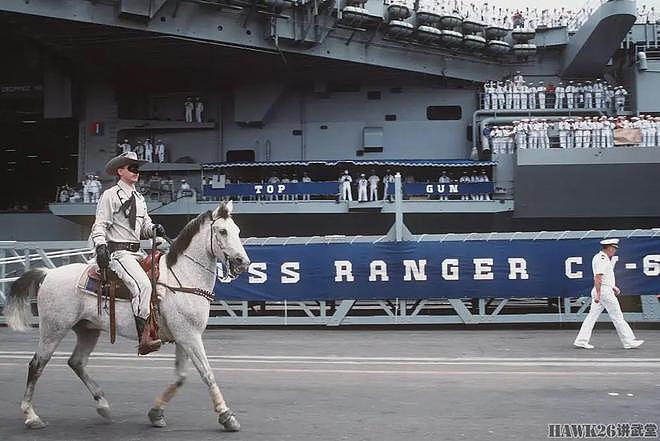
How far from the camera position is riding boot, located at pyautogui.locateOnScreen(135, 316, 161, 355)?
6.98m

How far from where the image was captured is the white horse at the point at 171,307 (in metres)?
6.99

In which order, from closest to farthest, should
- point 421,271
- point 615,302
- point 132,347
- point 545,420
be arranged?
point 545,420
point 615,302
point 132,347
point 421,271

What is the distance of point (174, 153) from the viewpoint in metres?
37.1

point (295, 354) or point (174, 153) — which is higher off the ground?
point (174, 153)

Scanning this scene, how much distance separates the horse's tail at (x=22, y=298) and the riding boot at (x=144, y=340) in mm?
1466

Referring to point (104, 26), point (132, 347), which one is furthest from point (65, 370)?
point (104, 26)

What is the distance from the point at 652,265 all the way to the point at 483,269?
3775 mm

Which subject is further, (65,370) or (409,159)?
(409,159)

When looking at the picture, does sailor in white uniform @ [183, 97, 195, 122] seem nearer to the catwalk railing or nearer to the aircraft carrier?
the aircraft carrier

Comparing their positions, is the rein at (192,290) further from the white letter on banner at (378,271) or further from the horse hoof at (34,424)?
the white letter on banner at (378,271)

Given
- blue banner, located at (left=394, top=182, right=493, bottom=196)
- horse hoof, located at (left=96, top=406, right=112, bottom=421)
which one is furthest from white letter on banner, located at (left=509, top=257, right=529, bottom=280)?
blue banner, located at (left=394, top=182, right=493, bottom=196)

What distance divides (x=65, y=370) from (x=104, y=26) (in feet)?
69.5

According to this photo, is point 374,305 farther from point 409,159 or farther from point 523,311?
point 409,159

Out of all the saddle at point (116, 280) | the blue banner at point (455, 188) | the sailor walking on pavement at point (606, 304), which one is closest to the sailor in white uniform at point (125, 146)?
the blue banner at point (455, 188)
